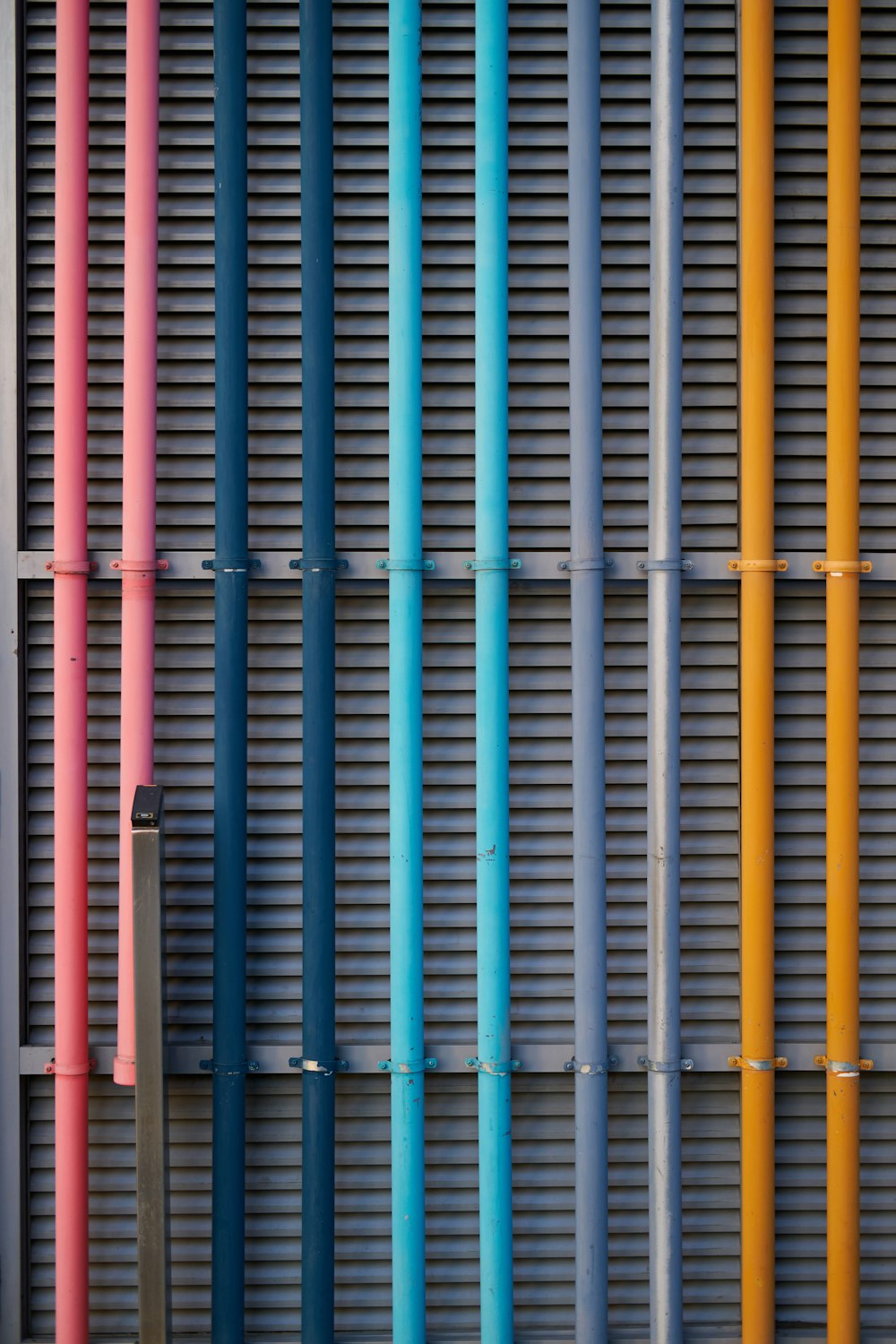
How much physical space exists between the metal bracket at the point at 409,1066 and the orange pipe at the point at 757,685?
0.96 metres

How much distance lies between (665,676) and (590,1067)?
1.19 meters

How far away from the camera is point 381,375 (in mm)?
Answer: 3180

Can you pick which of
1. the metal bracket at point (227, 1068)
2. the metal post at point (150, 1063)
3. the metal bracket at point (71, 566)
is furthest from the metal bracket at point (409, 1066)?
the metal bracket at point (71, 566)

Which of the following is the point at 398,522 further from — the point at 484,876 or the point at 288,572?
the point at 484,876

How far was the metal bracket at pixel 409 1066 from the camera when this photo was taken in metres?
3.00

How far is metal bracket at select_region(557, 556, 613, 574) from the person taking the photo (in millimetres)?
3045

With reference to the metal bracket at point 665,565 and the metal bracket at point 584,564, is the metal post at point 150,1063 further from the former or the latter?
the metal bracket at point 665,565

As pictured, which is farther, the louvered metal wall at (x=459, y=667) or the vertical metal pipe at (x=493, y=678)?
the louvered metal wall at (x=459, y=667)

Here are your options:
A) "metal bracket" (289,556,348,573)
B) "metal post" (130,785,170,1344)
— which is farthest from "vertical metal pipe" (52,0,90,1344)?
"metal bracket" (289,556,348,573)

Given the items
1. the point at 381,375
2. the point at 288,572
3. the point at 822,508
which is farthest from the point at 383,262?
the point at 822,508

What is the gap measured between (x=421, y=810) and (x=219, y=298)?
1.64m

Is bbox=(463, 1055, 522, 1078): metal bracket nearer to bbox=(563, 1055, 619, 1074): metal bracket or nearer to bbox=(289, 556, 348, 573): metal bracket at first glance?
bbox=(563, 1055, 619, 1074): metal bracket

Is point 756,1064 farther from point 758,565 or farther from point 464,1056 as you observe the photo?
point 758,565

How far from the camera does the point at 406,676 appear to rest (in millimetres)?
3018
